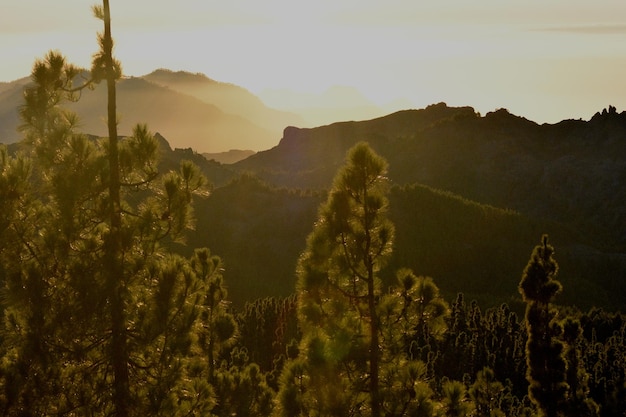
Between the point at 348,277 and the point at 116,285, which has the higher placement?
the point at 116,285

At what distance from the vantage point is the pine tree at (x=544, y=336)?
1236 inches

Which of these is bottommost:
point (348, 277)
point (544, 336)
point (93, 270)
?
point (544, 336)

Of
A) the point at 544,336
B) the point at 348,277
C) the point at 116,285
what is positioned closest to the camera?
the point at 116,285

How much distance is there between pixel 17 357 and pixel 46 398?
3.72 ft

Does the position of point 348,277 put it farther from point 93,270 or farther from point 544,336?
point 544,336

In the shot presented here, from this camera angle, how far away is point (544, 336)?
32.9 m

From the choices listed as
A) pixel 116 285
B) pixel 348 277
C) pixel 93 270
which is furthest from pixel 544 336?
pixel 93 270

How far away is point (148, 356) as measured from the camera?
17.0 meters

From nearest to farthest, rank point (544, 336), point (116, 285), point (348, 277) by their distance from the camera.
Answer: point (116, 285) → point (348, 277) → point (544, 336)

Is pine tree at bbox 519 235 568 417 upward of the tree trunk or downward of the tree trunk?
downward

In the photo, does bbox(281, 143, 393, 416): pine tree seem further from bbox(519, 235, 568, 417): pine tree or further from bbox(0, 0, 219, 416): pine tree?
bbox(519, 235, 568, 417): pine tree

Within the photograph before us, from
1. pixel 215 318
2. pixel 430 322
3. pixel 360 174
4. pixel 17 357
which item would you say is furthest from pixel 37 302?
pixel 215 318

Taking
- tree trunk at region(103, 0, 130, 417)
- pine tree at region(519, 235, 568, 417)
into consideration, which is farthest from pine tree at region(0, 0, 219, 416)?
pine tree at region(519, 235, 568, 417)

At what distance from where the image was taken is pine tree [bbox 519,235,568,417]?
103ft
